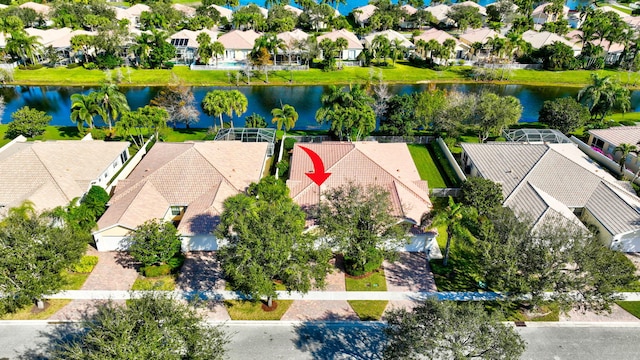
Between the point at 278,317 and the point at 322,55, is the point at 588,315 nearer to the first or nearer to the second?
the point at 278,317

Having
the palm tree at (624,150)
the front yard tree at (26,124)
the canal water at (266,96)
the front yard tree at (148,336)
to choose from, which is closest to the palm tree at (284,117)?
the canal water at (266,96)

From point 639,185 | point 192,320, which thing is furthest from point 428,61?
point 192,320

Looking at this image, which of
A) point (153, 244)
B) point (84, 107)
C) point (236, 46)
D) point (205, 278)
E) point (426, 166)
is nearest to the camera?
point (153, 244)

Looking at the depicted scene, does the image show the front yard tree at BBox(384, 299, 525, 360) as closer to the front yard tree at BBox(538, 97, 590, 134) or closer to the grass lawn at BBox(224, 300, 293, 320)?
the grass lawn at BBox(224, 300, 293, 320)

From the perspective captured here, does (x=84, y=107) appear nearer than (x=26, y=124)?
No

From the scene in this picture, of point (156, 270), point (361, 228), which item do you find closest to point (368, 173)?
point (361, 228)

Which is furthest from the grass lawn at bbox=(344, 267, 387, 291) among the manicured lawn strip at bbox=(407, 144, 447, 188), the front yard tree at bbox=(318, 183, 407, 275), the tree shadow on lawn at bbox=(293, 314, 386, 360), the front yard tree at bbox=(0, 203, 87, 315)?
the front yard tree at bbox=(0, 203, 87, 315)

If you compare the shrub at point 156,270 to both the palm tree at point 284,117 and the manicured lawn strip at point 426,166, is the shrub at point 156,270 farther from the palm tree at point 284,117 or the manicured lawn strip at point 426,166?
the manicured lawn strip at point 426,166

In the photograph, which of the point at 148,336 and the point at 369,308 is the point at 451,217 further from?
the point at 148,336

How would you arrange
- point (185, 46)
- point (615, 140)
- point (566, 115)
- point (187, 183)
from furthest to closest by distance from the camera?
point (185, 46) < point (566, 115) < point (615, 140) < point (187, 183)
